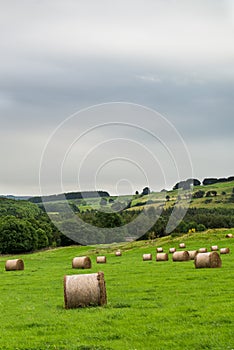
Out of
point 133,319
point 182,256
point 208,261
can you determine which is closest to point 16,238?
point 182,256

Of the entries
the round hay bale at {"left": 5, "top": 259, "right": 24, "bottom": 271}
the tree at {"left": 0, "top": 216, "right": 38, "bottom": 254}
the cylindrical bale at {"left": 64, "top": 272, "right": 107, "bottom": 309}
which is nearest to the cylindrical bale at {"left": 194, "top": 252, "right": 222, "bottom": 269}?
the cylindrical bale at {"left": 64, "top": 272, "right": 107, "bottom": 309}

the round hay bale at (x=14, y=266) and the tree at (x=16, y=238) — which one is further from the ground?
the tree at (x=16, y=238)

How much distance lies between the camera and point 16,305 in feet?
65.1

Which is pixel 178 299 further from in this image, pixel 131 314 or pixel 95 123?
pixel 95 123

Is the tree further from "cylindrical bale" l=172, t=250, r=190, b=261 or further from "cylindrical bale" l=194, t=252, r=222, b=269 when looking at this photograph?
"cylindrical bale" l=194, t=252, r=222, b=269

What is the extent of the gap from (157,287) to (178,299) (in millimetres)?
4211

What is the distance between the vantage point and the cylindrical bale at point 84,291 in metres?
17.1

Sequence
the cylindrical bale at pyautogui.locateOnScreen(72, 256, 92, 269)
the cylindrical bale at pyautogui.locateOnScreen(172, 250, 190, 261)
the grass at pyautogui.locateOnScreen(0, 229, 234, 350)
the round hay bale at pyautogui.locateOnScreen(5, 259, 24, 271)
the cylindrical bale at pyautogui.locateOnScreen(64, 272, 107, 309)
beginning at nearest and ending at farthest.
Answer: the grass at pyautogui.locateOnScreen(0, 229, 234, 350) < the cylindrical bale at pyautogui.locateOnScreen(64, 272, 107, 309) < the cylindrical bale at pyautogui.locateOnScreen(172, 250, 190, 261) < the cylindrical bale at pyautogui.locateOnScreen(72, 256, 92, 269) < the round hay bale at pyautogui.locateOnScreen(5, 259, 24, 271)

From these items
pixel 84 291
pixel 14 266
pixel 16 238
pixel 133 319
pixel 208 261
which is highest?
pixel 16 238

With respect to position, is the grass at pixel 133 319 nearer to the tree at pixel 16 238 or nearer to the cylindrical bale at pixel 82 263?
the cylindrical bale at pixel 82 263

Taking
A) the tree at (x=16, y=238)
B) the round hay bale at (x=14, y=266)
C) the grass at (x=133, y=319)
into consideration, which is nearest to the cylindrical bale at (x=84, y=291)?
the grass at (x=133, y=319)

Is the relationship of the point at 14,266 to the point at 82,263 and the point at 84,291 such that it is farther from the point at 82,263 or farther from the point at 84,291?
the point at 84,291

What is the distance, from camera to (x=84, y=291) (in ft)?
56.6

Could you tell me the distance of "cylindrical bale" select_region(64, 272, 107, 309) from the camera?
1714 cm
